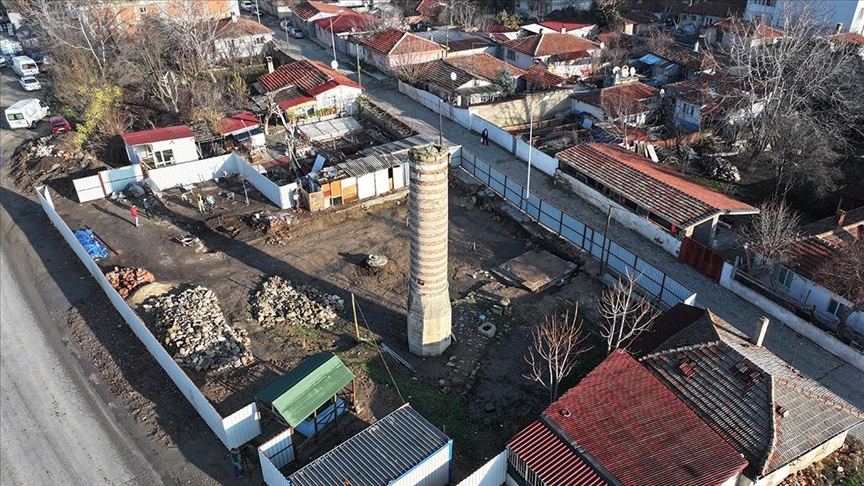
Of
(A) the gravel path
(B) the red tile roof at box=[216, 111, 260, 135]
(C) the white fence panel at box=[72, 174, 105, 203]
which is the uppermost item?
(B) the red tile roof at box=[216, 111, 260, 135]

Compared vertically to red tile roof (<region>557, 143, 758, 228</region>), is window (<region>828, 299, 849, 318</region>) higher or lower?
lower

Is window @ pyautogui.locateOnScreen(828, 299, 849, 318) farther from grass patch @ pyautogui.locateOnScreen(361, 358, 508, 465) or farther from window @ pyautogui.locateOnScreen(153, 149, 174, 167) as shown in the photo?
window @ pyautogui.locateOnScreen(153, 149, 174, 167)

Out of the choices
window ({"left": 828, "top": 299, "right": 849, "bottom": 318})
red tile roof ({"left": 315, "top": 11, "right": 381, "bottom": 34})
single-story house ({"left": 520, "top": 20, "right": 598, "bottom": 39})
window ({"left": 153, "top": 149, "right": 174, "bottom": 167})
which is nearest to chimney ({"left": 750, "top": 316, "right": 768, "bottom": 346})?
window ({"left": 828, "top": 299, "right": 849, "bottom": 318})

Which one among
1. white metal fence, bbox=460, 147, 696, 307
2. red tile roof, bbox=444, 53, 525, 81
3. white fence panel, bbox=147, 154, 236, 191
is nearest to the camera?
white metal fence, bbox=460, 147, 696, 307

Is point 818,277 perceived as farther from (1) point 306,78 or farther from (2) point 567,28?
(2) point 567,28

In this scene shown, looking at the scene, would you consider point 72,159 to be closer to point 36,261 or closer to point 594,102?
point 36,261

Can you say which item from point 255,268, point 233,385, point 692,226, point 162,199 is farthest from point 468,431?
point 162,199

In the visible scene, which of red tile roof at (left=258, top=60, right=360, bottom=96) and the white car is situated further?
the white car
